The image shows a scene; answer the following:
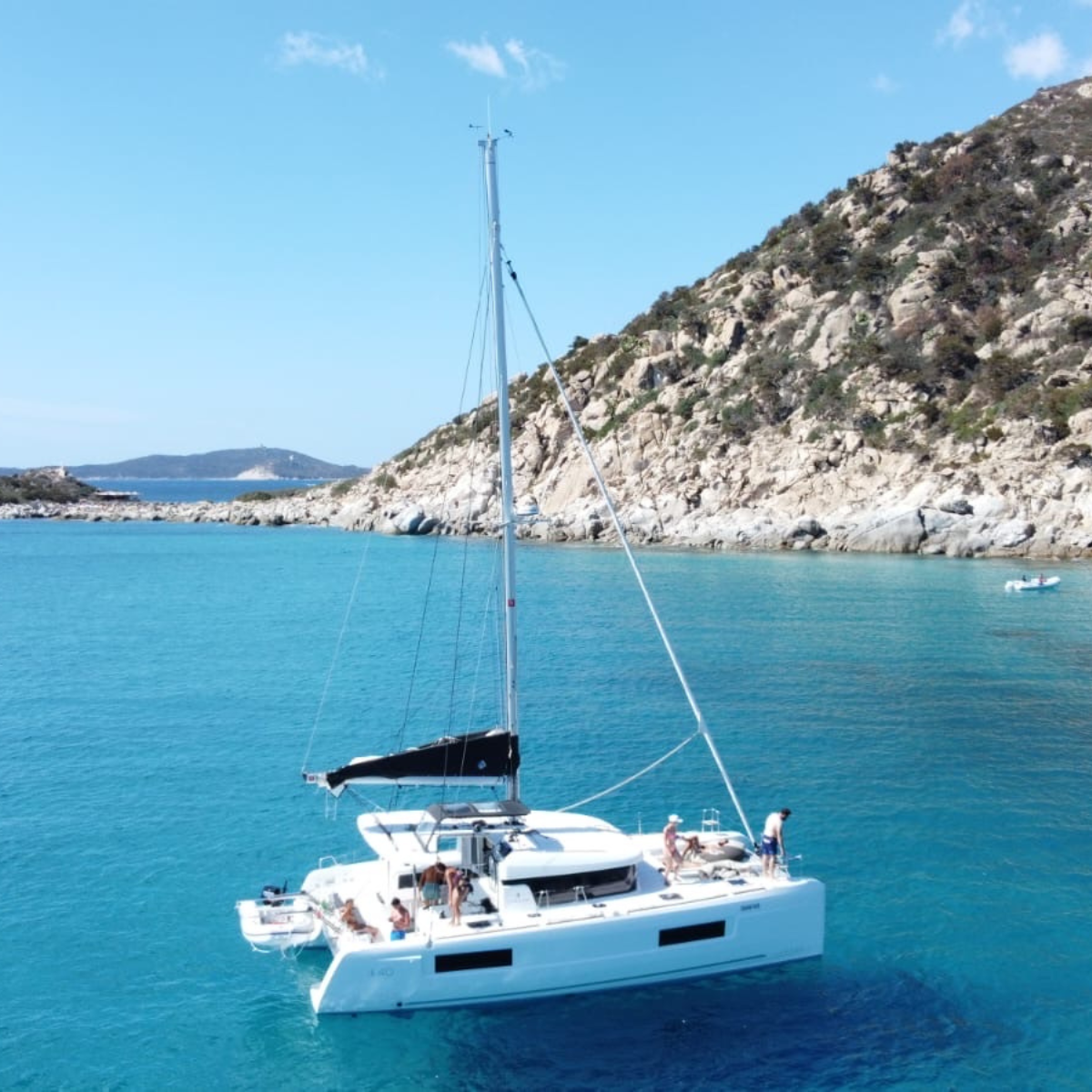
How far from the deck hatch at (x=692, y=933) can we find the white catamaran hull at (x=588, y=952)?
0.01 m

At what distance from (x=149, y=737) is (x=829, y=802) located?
19.7 m

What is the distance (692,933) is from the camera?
18156 mm

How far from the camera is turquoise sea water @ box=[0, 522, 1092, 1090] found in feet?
54.5

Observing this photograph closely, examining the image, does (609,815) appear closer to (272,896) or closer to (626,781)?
(626,781)

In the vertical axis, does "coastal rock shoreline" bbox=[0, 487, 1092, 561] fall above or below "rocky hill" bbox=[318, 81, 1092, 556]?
below

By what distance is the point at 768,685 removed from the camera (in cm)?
3825

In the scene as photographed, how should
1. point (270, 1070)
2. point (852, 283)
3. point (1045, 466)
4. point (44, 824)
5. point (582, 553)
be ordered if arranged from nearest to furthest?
point (270, 1070) → point (44, 824) → point (1045, 466) → point (582, 553) → point (852, 283)

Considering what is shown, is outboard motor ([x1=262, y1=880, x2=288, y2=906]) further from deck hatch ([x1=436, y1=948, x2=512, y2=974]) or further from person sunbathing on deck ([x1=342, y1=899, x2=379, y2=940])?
deck hatch ([x1=436, y1=948, x2=512, y2=974])

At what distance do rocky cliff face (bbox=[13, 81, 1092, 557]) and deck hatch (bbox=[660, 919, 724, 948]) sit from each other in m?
49.3

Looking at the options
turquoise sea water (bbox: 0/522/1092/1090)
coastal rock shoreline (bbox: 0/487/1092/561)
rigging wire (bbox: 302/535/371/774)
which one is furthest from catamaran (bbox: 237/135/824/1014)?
coastal rock shoreline (bbox: 0/487/1092/561)

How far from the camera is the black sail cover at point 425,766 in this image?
64.1ft

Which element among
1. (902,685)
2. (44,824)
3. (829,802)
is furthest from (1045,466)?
(44,824)

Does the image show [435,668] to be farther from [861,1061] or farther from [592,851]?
[861,1061]

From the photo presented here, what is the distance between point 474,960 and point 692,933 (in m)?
3.61
